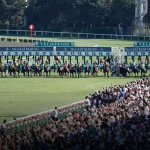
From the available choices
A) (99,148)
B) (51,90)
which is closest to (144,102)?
(99,148)

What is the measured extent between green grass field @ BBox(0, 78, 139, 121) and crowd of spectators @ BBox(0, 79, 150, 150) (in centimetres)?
718

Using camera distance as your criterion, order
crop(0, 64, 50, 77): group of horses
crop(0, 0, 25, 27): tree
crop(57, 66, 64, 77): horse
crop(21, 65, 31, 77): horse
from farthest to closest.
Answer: crop(0, 0, 25, 27): tree
crop(21, 65, 31, 77): horse
crop(0, 64, 50, 77): group of horses
crop(57, 66, 64, 77): horse

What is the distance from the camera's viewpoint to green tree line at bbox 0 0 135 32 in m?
107

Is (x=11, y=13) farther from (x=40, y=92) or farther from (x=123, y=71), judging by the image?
(x=40, y=92)

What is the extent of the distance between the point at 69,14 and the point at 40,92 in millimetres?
70828

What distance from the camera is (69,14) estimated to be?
112812 millimetres

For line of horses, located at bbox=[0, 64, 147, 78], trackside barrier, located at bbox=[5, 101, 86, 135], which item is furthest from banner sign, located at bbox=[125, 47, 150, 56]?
trackside barrier, located at bbox=[5, 101, 86, 135]

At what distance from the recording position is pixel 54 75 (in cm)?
5381

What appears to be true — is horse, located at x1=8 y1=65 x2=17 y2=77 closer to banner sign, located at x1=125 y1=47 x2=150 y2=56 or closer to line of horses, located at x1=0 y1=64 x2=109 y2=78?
line of horses, located at x1=0 y1=64 x2=109 y2=78

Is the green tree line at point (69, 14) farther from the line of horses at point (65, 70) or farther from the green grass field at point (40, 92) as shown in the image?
the green grass field at point (40, 92)

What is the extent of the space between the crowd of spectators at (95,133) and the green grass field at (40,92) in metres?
7.18

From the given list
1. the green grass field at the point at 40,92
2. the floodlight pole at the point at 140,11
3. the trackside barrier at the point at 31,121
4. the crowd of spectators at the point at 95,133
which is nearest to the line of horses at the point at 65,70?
the green grass field at the point at 40,92

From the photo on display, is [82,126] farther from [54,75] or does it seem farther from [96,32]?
[96,32]

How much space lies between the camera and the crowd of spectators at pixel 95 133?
19812mm
